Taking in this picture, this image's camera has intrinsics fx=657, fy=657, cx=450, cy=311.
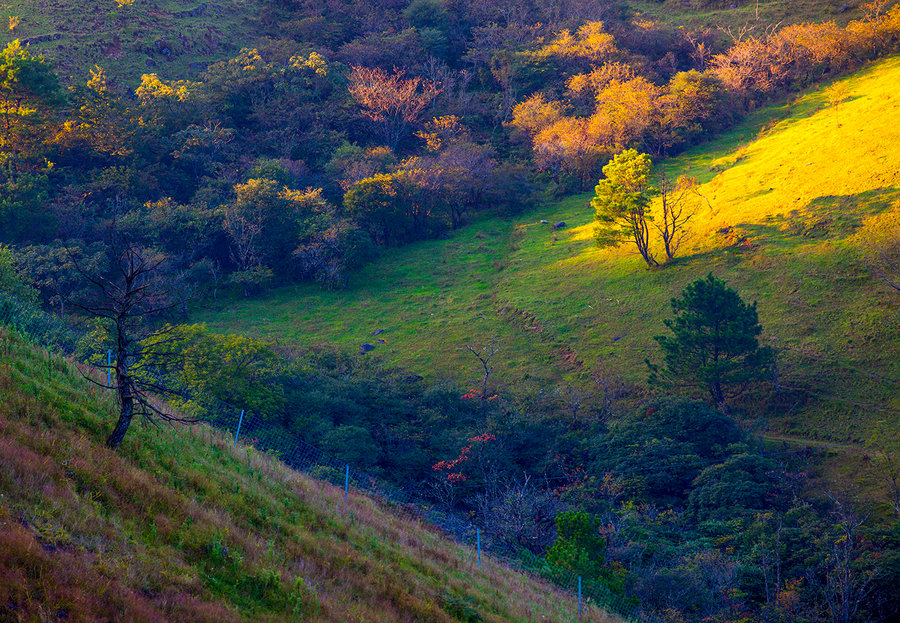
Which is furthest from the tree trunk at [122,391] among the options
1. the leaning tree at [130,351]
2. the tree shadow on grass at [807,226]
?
the tree shadow on grass at [807,226]

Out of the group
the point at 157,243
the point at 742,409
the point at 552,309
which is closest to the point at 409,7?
the point at 157,243

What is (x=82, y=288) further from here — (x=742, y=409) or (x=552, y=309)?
(x=742, y=409)

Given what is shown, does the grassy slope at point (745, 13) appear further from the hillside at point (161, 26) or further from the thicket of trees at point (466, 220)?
the thicket of trees at point (466, 220)

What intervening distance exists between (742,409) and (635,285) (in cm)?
1271

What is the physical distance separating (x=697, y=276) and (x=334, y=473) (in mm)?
30498

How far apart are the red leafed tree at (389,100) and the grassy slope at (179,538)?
5700 centimetres

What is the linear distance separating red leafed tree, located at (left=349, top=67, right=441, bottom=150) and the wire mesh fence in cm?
4923

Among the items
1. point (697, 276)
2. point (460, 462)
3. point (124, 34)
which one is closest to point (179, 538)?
point (460, 462)

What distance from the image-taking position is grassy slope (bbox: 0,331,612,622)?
6.79 metres

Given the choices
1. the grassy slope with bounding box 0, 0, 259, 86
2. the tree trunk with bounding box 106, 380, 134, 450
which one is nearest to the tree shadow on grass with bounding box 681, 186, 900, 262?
the tree trunk with bounding box 106, 380, 134, 450

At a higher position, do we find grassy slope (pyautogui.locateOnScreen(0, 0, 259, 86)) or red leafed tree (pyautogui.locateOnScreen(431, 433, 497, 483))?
grassy slope (pyautogui.locateOnScreen(0, 0, 259, 86))

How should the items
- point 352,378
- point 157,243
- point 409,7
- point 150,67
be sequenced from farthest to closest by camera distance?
point 409,7, point 150,67, point 157,243, point 352,378

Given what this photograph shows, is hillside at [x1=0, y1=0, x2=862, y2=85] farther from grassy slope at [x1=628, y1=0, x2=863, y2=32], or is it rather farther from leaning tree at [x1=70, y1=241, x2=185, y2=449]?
leaning tree at [x1=70, y1=241, x2=185, y2=449]

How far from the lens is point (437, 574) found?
12.6 m
